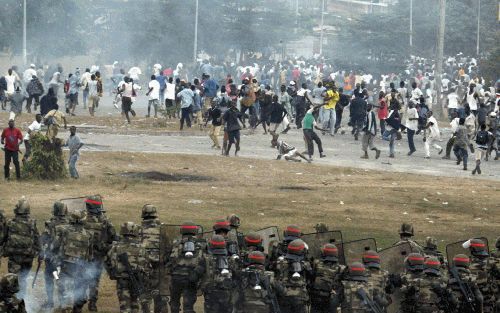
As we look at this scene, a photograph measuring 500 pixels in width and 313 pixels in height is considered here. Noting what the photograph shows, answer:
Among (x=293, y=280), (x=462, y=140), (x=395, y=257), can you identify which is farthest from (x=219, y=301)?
(x=462, y=140)

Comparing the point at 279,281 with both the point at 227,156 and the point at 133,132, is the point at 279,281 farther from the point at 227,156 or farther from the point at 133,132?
the point at 133,132

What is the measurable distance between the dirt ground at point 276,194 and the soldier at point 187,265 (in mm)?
7324

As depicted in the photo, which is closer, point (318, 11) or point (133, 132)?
point (133, 132)

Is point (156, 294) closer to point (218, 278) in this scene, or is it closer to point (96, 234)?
point (218, 278)

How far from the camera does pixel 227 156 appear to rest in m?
31.9

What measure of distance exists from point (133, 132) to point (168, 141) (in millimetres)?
2181

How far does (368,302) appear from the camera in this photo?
14.2 m

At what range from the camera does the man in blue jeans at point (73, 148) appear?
26.6m

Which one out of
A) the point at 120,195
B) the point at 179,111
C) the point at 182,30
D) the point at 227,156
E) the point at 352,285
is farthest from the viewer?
the point at 182,30

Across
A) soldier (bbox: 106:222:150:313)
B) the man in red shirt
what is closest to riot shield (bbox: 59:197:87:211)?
soldier (bbox: 106:222:150:313)

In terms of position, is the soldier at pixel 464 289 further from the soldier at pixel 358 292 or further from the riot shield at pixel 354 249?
the soldier at pixel 358 292

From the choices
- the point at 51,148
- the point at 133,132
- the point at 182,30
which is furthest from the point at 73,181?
the point at 182,30

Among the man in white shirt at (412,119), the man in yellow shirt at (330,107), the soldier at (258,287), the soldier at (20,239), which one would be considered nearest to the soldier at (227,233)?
the soldier at (258,287)

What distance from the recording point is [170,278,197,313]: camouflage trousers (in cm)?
1527
